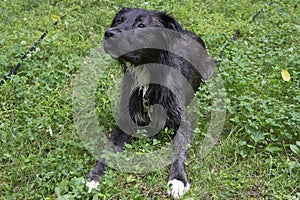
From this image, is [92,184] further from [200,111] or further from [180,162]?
[200,111]

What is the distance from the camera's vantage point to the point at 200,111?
4066mm

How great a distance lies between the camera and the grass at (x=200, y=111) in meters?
3.15

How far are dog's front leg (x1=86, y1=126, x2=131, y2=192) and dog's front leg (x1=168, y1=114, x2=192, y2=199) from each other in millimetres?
516

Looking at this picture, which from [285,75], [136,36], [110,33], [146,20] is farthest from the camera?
[285,75]

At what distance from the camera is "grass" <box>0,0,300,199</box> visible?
10.3 feet

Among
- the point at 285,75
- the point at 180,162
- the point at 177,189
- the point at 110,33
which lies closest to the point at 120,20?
the point at 110,33

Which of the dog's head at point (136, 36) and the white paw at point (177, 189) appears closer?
the white paw at point (177, 189)

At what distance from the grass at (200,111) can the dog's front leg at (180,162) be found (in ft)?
0.24

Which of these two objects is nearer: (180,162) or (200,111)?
(180,162)

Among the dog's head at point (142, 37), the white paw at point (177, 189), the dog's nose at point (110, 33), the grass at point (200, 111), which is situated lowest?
the grass at point (200, 111)

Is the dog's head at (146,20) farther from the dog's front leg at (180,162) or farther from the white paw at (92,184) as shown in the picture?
the white paw at (92,184)

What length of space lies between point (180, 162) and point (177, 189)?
0.34 metres

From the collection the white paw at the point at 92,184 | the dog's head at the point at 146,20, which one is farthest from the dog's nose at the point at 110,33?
the white paw at the point at 92,184

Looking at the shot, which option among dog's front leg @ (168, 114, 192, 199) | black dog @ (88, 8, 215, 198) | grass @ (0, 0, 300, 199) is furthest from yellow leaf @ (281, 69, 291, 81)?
dog's front leg @ (168, 114, 192, 199)
